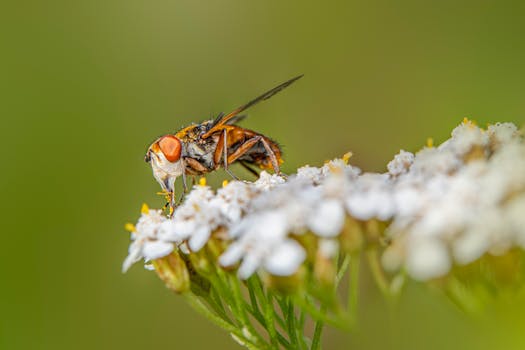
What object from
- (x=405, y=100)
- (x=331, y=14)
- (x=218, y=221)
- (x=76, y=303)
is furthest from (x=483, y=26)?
(x=218, y=221)

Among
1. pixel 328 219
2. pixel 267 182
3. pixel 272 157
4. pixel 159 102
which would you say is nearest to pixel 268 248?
pixel 328 219

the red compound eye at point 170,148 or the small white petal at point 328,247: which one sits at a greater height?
the red compound eye at point 170,148

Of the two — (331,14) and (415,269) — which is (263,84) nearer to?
(331,14)

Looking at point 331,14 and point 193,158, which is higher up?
point 331,14

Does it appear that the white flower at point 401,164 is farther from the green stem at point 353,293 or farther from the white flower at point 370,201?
the green stem at point 353,293

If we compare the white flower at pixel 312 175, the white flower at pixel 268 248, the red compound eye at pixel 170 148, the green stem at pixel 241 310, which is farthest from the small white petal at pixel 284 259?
the red compound eye at pixel 170 148

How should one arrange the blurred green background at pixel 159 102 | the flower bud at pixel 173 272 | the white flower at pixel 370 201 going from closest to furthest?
1. the white flower at pixel 370 201
2. the flower bud at pixel 173 272
3. the blurred green background at pixel 159 102
